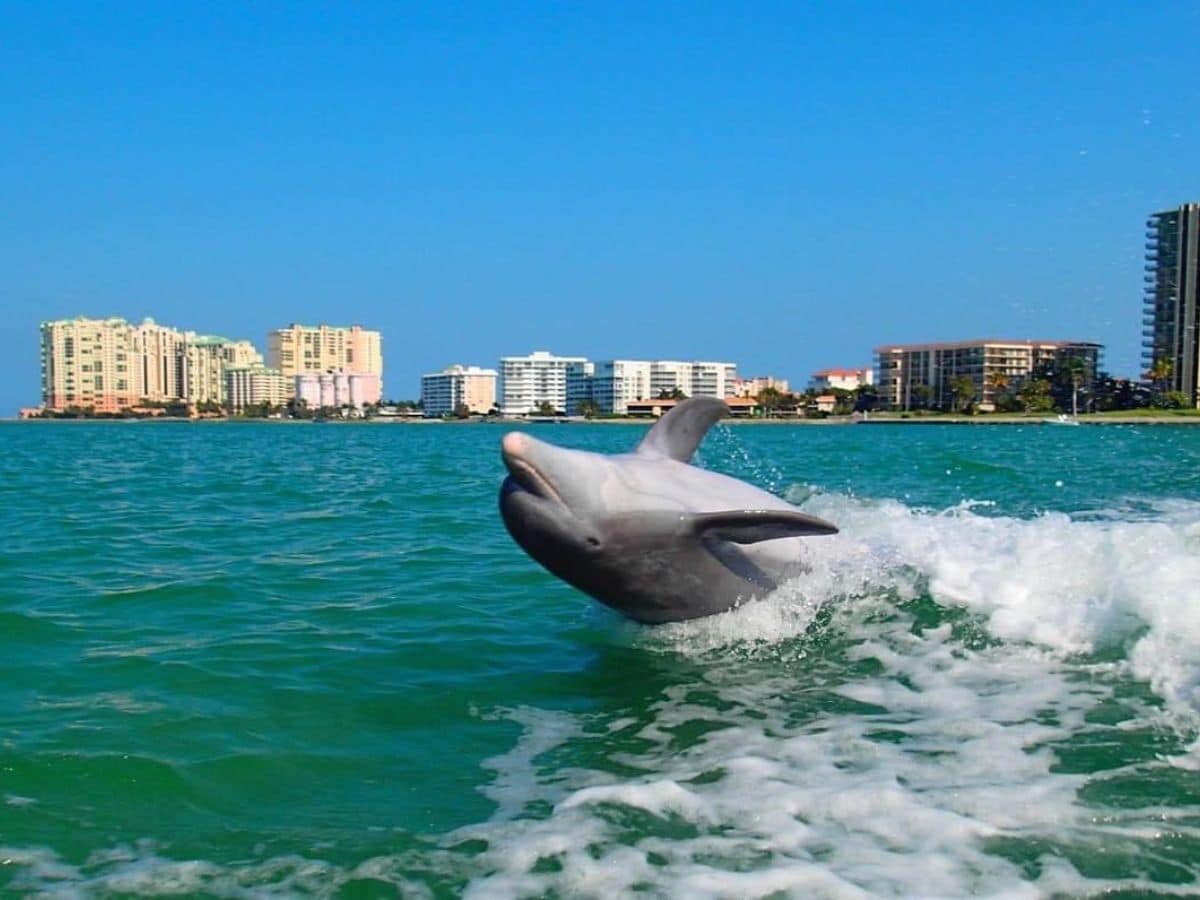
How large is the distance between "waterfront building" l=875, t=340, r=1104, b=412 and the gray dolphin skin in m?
153

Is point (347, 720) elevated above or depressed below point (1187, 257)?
below

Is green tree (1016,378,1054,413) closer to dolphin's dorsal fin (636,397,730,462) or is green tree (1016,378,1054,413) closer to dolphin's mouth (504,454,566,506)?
dolphin's dorsal fin (636,397,730,462)

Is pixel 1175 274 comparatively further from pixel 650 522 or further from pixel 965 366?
pixel 965 366

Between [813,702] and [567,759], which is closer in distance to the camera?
[567,759]

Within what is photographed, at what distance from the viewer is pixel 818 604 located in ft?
34.3

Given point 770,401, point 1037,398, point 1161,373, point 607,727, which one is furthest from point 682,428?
point 770,401

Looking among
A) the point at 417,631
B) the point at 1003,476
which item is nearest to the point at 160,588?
the point at 417,631

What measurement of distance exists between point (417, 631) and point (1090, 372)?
510ft

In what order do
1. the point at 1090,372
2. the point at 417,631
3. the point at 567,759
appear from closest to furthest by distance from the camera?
the point at 567,759 → the point at 417,631 → the point at 1090,372

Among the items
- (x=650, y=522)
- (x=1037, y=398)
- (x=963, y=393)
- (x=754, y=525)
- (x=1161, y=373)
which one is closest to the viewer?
(x=754, y=525)

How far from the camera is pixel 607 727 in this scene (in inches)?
289

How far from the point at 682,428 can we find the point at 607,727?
3.17 meters

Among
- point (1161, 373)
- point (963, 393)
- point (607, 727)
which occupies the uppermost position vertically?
point (1161, 373)

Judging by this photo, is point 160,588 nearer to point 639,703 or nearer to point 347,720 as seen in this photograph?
point 347,720
